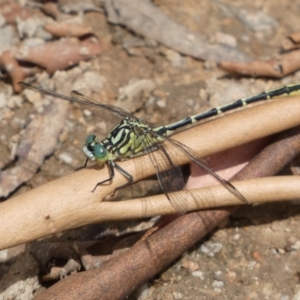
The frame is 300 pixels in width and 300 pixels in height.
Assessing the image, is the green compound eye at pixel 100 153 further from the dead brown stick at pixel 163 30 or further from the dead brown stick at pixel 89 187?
the dead brown stick at pixel 163 30

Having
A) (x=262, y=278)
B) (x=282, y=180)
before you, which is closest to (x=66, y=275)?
(x=262, y=278)

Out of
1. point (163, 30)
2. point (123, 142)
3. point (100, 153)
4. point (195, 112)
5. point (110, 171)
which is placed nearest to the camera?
point (110, 171)

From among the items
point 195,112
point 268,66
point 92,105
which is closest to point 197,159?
point 92,105

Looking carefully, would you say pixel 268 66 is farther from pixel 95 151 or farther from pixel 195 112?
pixel 95 151

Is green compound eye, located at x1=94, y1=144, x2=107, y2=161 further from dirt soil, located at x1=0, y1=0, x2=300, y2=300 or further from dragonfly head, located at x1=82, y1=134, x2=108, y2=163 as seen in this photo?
dirt soil, located at x1=0, y1=0, x2=300, y2=300

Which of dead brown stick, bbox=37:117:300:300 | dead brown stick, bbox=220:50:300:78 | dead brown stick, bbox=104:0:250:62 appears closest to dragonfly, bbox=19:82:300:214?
dead brown stick, bbox=37:117:300:300

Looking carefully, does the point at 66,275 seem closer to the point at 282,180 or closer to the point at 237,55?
the point at 282,180

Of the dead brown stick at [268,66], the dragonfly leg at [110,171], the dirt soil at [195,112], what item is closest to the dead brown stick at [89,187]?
the dragonfly leg at [110,171]
